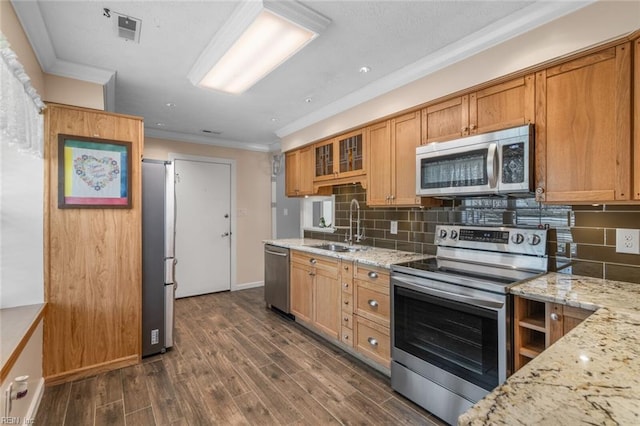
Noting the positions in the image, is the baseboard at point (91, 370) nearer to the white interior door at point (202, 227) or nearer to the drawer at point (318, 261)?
the drawer at point (318, 261)

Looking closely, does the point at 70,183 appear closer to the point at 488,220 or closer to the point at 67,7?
the point at 67,7

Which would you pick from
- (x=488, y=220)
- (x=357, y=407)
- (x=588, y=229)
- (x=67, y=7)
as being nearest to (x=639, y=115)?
(x=588, y=229)

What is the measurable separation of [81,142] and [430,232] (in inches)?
119

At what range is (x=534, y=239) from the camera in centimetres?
202

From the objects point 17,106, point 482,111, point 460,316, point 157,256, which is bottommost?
point 460,316

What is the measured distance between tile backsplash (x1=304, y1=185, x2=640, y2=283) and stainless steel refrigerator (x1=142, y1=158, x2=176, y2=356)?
230cm

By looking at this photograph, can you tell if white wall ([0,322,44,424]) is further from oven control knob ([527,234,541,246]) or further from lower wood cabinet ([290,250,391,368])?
oven control knob ([527,234,541,246])

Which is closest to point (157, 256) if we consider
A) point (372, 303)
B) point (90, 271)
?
point (90, 271)

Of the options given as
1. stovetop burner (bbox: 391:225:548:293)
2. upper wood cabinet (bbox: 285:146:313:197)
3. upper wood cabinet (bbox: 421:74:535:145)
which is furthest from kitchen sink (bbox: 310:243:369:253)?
upper wood cabinet (bbox: 421:74:535:145)

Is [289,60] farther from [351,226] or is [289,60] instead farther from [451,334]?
[451,334]

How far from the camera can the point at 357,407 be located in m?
2.07

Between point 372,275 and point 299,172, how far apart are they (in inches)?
82.0

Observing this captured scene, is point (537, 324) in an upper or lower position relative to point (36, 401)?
upper

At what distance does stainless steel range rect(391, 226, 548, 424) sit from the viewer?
1.72 m
